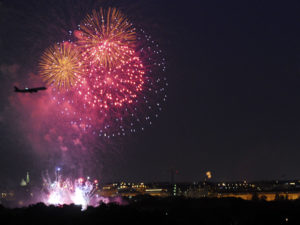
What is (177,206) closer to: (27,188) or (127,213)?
(127,213)

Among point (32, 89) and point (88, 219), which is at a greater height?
point (32, 89)

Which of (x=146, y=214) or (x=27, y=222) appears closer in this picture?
(x=27, y=222)

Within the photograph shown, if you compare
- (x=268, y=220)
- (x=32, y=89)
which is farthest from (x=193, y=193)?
(x=32, y=89)

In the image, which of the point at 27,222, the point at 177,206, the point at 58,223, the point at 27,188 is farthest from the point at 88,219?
the point at 27,188

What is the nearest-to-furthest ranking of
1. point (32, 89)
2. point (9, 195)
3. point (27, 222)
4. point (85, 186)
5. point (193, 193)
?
point (32, 89) < point (27, 222) < point (85, 186) < point (9, 195) < point (193, 193)

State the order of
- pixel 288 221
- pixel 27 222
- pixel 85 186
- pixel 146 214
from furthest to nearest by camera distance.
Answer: pixel 85 186 < pixel 288 221 < pixel 146 214 < pixel 27 222

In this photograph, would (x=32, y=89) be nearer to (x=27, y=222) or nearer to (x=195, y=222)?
(x=27, y=222)

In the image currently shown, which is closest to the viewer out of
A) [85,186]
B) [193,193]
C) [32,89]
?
[32,89]

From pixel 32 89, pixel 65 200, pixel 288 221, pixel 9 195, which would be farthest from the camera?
pixel 9 195

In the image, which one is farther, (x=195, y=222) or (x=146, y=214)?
(x=195, y=222)
